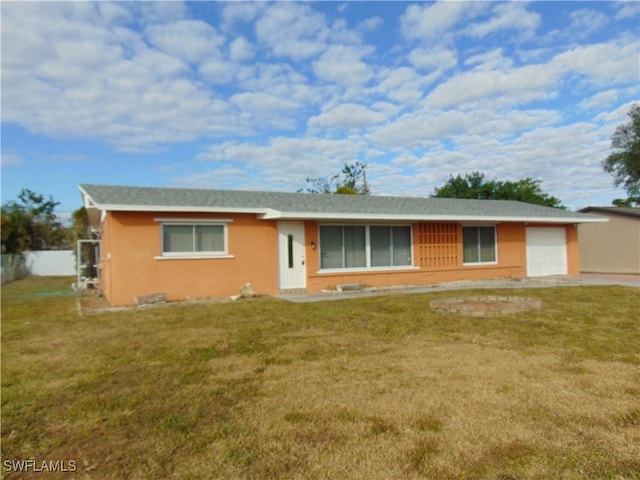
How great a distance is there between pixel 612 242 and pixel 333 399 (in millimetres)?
21327

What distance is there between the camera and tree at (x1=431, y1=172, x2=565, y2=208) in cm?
3011

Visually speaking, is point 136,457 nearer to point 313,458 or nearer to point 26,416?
point 313,458

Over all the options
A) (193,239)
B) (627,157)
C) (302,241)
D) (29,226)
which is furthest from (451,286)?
(29,226)

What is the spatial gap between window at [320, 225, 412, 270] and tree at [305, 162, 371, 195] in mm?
27384

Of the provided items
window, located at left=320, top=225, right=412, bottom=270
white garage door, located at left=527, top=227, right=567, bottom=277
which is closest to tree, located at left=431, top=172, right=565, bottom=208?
white garage door, located at left=527, top=227, right=567, bottom=277

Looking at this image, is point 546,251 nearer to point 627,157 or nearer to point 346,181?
point 627,157

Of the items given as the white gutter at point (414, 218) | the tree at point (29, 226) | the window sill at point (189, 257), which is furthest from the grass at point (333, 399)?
the tree at point (29, 226)

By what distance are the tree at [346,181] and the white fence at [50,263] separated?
23.0 m

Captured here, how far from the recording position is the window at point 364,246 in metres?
13.8

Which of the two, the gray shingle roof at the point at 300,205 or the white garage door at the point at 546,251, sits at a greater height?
the gray shingle roof at the point at 300,205

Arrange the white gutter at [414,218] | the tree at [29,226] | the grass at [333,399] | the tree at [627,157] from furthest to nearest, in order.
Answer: the tree at [627,157] → the tree at [29,226] → the white gutter at [414,218] → the grass at [333,399]

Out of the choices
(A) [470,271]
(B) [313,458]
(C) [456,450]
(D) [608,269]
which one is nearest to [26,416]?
(B) [313,458]

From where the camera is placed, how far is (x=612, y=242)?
20000 mm

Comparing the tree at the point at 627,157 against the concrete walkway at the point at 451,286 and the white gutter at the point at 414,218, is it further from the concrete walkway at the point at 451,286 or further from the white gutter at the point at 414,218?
the concrete walkway at the point at 451,286
